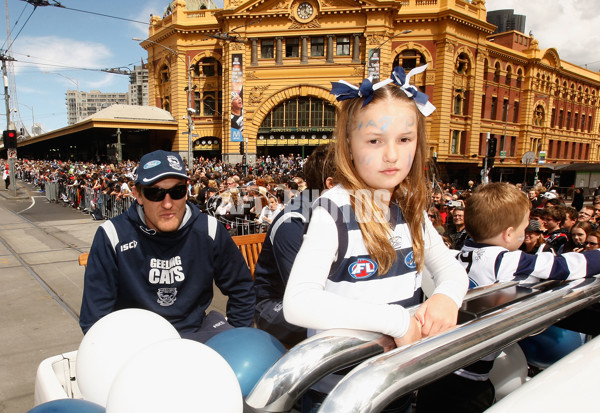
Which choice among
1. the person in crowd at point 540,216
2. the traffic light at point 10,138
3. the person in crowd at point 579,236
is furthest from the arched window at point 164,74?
the person in crowd at point 579,236

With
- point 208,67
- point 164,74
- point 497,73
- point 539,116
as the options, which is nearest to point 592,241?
point 208,67

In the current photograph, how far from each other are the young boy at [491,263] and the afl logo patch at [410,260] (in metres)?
0.62

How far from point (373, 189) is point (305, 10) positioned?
128 feet

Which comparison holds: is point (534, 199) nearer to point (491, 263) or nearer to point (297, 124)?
point (491, 263)

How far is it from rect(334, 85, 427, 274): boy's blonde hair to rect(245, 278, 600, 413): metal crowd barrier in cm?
38

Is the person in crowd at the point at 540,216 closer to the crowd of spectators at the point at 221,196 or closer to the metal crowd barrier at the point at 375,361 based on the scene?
the crowd of spectators at the point at 221,196

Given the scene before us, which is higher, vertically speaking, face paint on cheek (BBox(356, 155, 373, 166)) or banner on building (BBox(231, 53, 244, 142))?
banner on building (BBox(231, 53, 244, 142))

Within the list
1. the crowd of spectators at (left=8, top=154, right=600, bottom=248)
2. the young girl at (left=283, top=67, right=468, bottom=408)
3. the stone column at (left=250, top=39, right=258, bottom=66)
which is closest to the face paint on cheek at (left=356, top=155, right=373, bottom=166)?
the young girl at (left=283, top=67, right=468, bottom=408)

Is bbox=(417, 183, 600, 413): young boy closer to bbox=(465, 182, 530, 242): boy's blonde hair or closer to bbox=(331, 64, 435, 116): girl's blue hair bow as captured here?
bbox=(465, 182, 530, 242): boy's blonde hair

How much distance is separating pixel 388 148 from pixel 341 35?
38309 millimetres

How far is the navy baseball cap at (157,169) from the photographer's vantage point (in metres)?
2.22

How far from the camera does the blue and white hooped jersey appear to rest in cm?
135

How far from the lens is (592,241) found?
4.29m

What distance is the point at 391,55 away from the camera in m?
35.8
